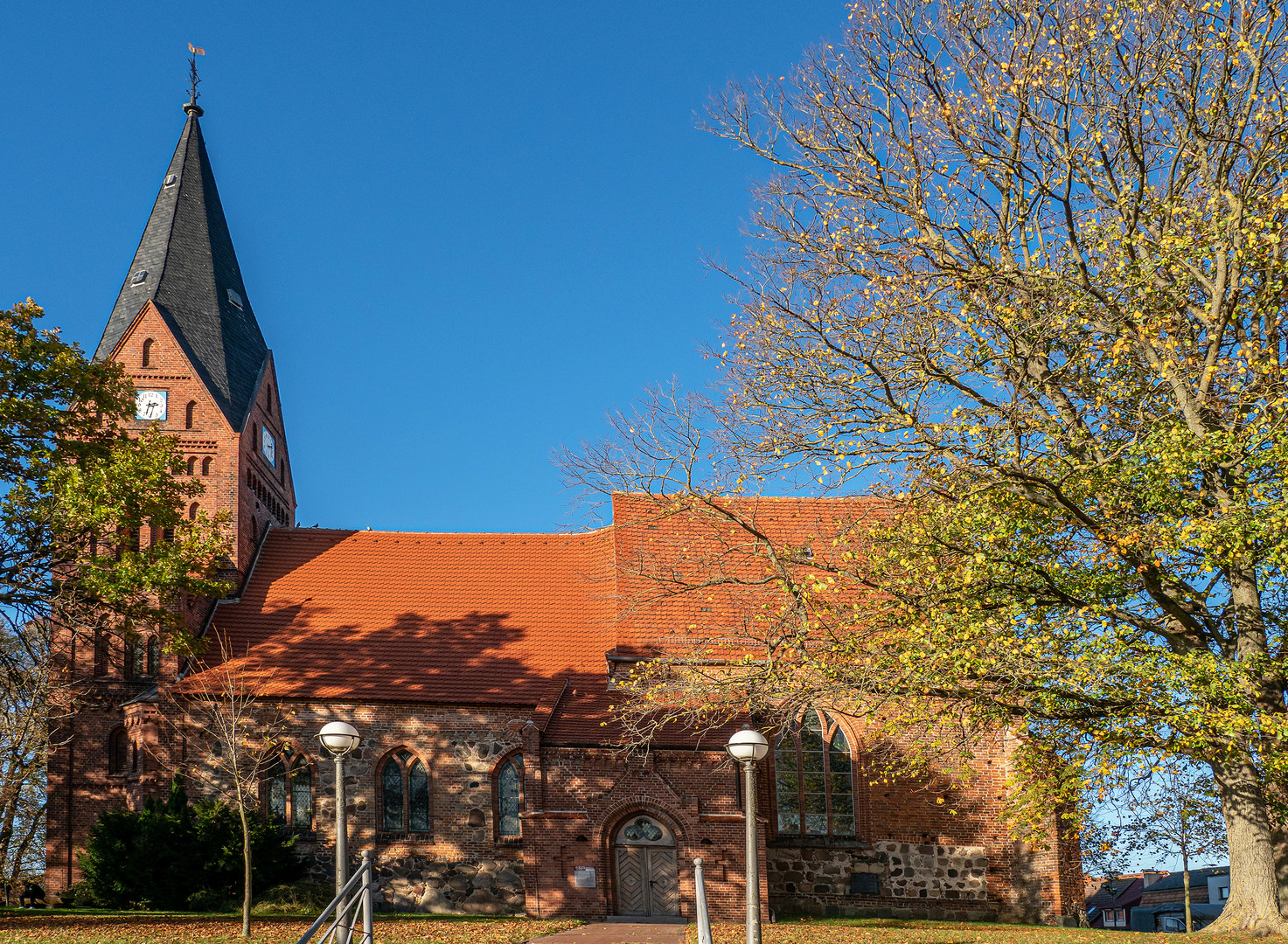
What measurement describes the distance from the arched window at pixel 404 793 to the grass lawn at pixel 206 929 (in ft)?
12.1

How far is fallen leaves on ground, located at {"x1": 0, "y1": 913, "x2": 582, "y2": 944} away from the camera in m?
14.8

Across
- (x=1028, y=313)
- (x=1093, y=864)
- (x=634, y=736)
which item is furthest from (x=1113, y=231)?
(x=1093, y=864)

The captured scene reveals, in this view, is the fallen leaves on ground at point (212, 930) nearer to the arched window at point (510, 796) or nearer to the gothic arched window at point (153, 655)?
the arched window at point (510, 796)

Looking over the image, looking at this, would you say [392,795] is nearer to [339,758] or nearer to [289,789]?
[289,789]

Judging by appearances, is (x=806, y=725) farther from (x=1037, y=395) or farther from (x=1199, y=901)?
(x=1199, y=901)

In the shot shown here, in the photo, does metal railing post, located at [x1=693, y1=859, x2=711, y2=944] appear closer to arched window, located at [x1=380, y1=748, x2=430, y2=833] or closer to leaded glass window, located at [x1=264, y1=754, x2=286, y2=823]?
arched window, located at [x1=380, y1=748, x2=430, y2=833]

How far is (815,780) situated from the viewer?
75.7 feet

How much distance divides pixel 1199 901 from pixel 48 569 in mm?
60003

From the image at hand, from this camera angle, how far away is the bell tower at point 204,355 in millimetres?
26891

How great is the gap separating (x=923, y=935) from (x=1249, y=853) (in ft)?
14.7

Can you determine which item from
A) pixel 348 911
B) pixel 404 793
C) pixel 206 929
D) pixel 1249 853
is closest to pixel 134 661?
pixel 404 793

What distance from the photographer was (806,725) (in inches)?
919

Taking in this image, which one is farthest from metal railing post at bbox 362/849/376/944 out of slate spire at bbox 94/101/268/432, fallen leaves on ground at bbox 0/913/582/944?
slate spire at bbox 94/101/268/432

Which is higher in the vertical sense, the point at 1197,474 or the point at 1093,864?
the point at 1197,474
